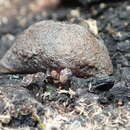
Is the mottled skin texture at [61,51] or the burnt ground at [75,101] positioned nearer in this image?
the burnt ground at [75,101]

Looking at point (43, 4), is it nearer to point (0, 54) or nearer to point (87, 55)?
point (0, 54)

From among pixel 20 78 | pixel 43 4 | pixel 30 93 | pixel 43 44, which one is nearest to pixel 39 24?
pixel 43 44

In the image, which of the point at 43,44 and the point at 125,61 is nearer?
the point at 43,44

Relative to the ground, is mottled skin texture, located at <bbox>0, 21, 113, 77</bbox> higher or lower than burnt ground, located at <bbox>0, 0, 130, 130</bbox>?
higher

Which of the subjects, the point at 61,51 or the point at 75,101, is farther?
the point at 61,51

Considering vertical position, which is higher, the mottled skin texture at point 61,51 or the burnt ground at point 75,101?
the mottled skin texture at point 61,51

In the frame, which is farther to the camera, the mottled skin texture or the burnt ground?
the mottled skin texture

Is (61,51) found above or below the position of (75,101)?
above

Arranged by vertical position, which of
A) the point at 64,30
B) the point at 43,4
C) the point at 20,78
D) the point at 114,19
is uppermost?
the point at 43,4
